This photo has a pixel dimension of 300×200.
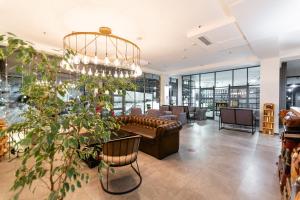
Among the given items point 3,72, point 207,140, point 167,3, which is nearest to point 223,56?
point 207,140

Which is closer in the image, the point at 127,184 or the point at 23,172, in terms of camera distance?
the point at 23,172

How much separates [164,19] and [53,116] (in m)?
3.21

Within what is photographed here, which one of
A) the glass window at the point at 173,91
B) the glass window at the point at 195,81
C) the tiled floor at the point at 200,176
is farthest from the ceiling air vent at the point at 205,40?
the glass window at the point at 173,91

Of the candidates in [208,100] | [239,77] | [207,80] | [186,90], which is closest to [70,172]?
[239,77]

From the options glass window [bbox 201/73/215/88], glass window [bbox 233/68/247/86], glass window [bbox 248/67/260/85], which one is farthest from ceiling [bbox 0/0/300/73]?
glass window [bbox 201/73/215/88]

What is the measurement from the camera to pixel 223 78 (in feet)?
30.2

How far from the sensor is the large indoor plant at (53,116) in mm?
857

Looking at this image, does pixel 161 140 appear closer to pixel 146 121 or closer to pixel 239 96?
pixel 146 121

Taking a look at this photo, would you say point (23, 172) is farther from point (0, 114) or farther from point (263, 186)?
point (0, 114)

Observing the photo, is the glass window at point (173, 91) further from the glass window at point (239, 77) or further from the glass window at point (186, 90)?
Result: the glass window at point (239, 77)

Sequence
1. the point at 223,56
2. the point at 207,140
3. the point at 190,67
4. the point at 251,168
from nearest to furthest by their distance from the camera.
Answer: the point at 251,168 < the point at 207,140 < the point at 223,56 < the point at 190,67

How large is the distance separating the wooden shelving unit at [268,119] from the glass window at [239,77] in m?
2.73

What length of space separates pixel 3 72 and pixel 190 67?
809 centimetres

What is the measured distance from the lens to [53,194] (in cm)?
87
